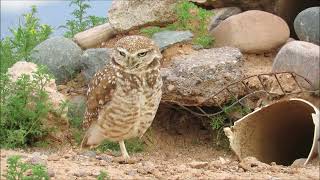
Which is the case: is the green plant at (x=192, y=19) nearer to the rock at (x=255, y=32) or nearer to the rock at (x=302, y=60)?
the rock at (x=255, y=32)

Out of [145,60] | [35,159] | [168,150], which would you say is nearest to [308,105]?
[145,60]

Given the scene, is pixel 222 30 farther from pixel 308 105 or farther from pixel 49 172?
pixel 49 172

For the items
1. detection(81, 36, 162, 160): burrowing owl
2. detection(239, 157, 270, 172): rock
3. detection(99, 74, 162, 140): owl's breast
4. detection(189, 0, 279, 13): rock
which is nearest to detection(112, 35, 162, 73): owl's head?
detection(81, 36, 162, 160): burrowing owl

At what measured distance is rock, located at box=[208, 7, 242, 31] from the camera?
30.3 feet

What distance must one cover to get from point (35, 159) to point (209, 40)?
3985 mm

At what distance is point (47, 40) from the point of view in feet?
29.8

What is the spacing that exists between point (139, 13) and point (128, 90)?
3.17 meters

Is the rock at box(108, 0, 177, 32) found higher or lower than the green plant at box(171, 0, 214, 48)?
higher

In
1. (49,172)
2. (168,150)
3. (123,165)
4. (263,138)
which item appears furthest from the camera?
(168,150)

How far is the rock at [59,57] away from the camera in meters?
8.91

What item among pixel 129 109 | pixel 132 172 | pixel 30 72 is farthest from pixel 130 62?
pixel 30 72

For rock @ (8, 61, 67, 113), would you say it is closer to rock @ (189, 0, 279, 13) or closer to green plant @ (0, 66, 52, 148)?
green plant @ (0, 66, 52, 148)

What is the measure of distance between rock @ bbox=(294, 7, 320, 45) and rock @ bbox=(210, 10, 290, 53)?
1.03 feet

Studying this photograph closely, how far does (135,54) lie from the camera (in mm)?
6184
